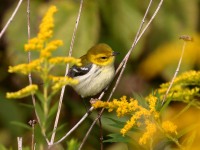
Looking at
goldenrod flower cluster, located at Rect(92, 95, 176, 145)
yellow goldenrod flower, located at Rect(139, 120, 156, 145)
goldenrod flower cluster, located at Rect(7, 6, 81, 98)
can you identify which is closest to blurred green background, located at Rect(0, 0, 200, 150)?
goldenrod flower cluster, located at Rect(92, 95, 176, 145)

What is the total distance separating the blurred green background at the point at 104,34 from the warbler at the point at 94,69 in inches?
22.2

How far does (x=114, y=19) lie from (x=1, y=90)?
1170mm

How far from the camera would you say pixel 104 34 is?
4938 mm

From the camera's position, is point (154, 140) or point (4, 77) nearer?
point (154, 140)

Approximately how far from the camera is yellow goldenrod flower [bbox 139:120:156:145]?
202 centimetres

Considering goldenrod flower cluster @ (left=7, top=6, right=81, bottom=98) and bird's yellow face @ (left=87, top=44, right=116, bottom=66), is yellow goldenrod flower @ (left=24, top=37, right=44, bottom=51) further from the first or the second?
bird's yellow face @ (left=87, top=44, right=116, bottom=66)

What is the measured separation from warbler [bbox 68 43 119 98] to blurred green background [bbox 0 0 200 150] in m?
0.57

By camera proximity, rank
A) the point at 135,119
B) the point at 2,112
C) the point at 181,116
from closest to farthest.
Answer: the point at 135,119 → the point at 181,116 → the point at 2,112

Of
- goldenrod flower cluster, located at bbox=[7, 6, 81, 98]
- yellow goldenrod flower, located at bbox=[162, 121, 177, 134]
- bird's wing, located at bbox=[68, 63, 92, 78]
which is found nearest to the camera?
goldenrod flower cluster, located at bbox=[7, 6, 81, 98]

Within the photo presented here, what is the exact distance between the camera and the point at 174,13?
480cm

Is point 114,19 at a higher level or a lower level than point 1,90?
higher

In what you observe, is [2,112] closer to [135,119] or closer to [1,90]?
[1,90]

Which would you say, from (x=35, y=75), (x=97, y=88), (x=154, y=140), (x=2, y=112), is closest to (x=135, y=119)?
(x=154, y=140)

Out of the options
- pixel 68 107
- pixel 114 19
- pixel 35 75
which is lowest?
pixel 68 107
